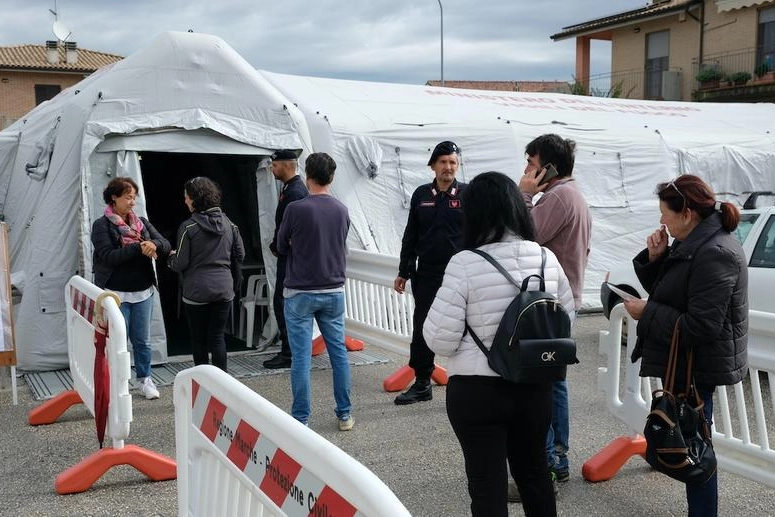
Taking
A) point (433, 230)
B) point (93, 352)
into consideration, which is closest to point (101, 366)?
point (93, 352)

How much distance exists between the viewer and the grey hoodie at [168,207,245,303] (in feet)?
17.7

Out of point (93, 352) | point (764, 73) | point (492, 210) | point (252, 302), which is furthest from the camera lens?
point (764, 73)

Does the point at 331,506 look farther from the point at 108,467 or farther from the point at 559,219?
the point at 108,467

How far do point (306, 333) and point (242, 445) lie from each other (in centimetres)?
288

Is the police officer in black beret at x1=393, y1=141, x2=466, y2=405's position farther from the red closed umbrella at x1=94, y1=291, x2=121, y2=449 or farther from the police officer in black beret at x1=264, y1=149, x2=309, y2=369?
the red closed umbrella at x1=94, y1=291, x2=121, y2=449

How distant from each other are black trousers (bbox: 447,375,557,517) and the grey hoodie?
278cm

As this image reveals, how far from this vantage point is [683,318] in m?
3.23

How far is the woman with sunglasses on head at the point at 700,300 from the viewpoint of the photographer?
318 centimetres

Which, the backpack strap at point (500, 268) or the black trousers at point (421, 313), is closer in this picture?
the backpack strap at point (500, 268)

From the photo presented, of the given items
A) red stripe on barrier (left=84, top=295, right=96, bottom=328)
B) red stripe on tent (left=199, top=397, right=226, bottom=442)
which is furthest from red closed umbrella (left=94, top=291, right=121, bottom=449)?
red stripe on tent (left=199, top=397, right=226, bottom=442)

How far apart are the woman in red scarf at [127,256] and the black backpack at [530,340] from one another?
363 cm

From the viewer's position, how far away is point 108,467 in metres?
4.48

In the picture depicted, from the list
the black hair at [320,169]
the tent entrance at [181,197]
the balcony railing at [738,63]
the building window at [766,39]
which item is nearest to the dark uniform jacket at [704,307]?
the black hair at [320,169]

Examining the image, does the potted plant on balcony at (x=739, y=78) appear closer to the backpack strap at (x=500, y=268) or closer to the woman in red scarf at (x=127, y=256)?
the woman in red scarf at (x=127, y=256)
